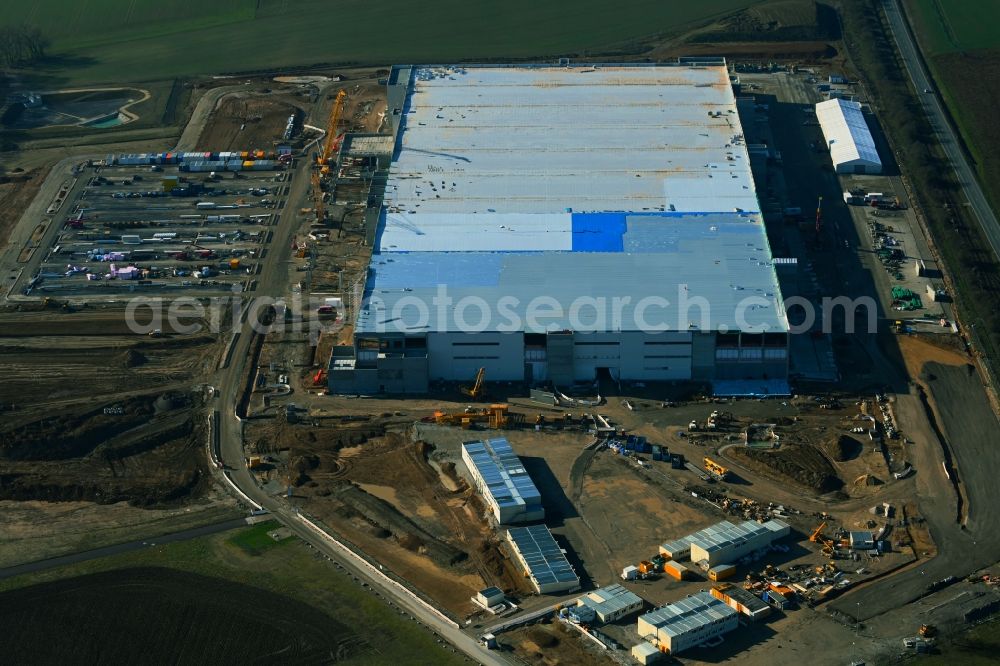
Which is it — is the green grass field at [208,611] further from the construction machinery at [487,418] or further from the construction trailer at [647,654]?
the construction machinery at [487,418]

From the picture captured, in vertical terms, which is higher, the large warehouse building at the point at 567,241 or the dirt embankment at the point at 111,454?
the large warehouse building at the point at 567,241

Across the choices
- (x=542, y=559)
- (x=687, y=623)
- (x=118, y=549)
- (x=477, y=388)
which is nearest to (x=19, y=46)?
(x=477, y=388)

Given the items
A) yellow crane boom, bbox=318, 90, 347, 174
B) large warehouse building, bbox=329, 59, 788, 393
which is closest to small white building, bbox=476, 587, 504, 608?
large warehouse building, bbox=329, 59, 788, 393

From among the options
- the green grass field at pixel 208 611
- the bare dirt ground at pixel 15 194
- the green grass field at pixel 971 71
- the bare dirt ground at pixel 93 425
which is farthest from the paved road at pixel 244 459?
the green grass field at pixel 971 71

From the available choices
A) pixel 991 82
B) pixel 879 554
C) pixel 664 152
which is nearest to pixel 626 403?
pixel 879 554

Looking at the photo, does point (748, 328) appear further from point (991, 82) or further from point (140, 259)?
point (991, 82)

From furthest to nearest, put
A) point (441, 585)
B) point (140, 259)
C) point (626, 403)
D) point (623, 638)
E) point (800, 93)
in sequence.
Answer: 1. point (800, 93)
2. point (140, 259)
3. point (626, 403)
4. point (441, 585)
5. point (623, 638)
